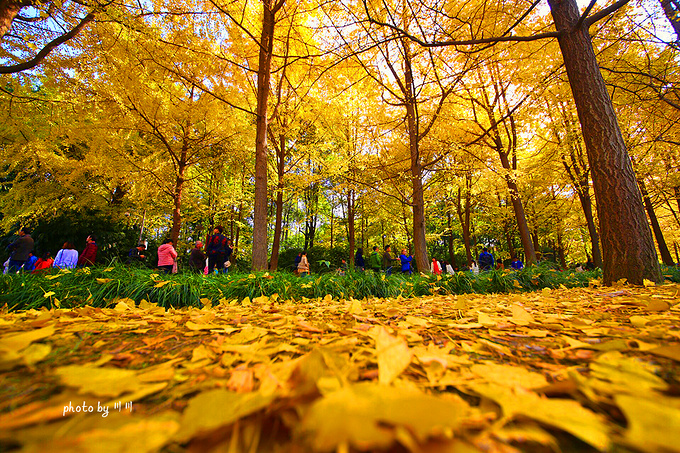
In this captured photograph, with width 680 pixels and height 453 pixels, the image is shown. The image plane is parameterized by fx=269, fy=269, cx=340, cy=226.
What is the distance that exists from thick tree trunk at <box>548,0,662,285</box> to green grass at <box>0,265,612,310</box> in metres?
1.30

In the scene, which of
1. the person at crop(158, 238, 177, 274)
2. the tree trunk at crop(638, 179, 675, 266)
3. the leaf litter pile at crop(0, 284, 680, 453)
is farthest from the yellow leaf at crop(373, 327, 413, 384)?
the tree trunk at crop(638, 179, 675, 266)

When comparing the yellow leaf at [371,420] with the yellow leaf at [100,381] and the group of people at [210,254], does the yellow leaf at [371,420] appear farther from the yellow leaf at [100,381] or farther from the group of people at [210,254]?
the group of people at [210,254]

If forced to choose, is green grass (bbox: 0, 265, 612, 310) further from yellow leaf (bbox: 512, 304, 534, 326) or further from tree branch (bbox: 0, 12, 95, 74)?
tree branch (bbox: 0, 12, 95, 74)

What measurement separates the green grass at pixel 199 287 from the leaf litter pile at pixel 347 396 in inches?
81.4

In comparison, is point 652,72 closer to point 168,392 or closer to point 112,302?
point 168,392

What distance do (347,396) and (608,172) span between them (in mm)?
3775

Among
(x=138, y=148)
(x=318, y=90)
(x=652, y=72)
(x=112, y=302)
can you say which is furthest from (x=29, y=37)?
(x=652, y=72)

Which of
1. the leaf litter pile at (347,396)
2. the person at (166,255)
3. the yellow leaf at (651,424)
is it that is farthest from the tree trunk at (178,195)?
the yellow leaf at (651,424)

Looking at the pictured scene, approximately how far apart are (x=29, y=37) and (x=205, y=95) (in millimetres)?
3080

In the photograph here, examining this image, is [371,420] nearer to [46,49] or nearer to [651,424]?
[651,424]

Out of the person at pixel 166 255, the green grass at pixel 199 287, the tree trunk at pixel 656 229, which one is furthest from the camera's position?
the tree trunk at pixel 656 229

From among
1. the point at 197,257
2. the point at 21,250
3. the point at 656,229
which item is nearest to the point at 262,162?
the point at 197,257

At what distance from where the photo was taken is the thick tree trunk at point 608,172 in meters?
2.66

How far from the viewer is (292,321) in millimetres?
1270
